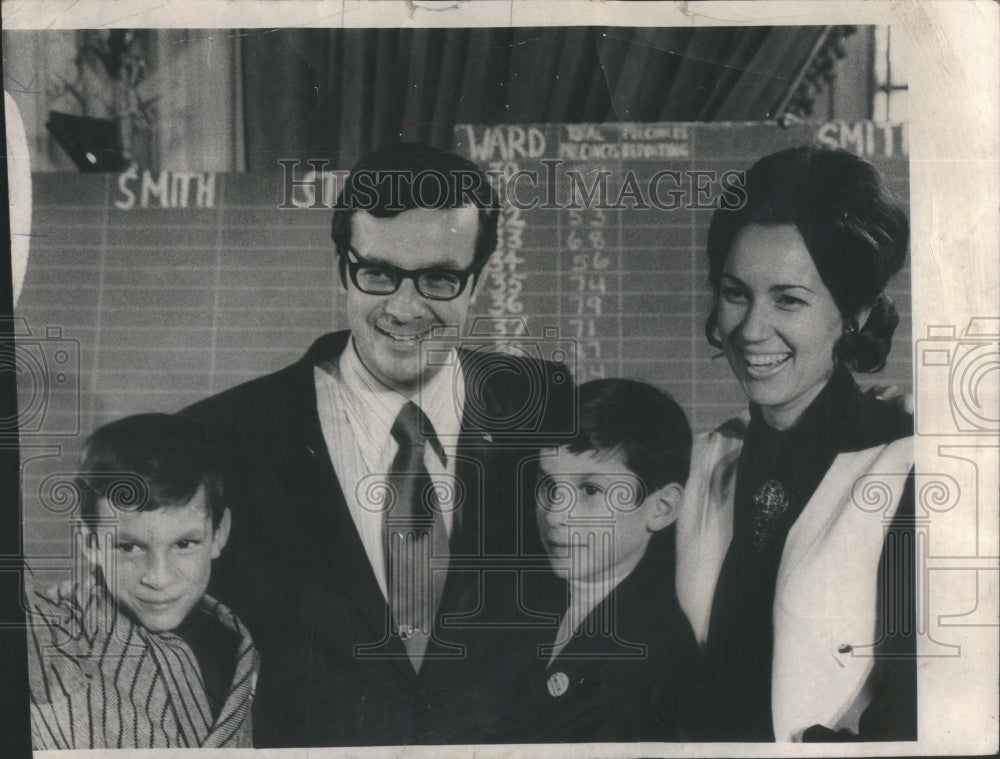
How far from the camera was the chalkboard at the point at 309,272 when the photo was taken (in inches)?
64.1

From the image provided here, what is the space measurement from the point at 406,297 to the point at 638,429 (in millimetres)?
479

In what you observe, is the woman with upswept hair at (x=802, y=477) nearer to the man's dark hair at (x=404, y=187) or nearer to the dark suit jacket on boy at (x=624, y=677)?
the dark suit jacket on boy at (x=624, y=677)

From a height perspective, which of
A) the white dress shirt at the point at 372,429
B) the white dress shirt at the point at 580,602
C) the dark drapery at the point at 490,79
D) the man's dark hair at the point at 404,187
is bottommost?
the white dress shirt at the point at 580,602

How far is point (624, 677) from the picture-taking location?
1.64 m

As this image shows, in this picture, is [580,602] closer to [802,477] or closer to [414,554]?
[414,554]

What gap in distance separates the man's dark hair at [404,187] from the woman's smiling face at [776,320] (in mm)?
453

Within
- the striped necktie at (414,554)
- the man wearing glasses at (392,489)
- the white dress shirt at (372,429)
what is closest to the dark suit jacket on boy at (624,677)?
the man wearing glasses at (392,489)

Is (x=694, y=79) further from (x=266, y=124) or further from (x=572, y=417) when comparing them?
(x=266, y=124)

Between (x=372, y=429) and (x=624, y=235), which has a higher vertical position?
(x=624, y=235)

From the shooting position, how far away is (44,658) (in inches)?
64.2

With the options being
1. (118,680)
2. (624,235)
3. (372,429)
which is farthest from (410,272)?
(118,680)

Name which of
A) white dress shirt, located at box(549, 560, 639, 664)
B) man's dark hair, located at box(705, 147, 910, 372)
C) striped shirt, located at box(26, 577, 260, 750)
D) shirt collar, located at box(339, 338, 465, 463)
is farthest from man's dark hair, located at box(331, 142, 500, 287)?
striped shirt, located at box(26, 577, 260, 750)

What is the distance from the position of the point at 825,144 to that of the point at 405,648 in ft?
3.87

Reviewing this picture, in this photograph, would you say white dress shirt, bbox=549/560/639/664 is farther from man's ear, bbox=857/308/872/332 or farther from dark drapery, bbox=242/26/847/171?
dark drapery, bbox=242/26/847/171
